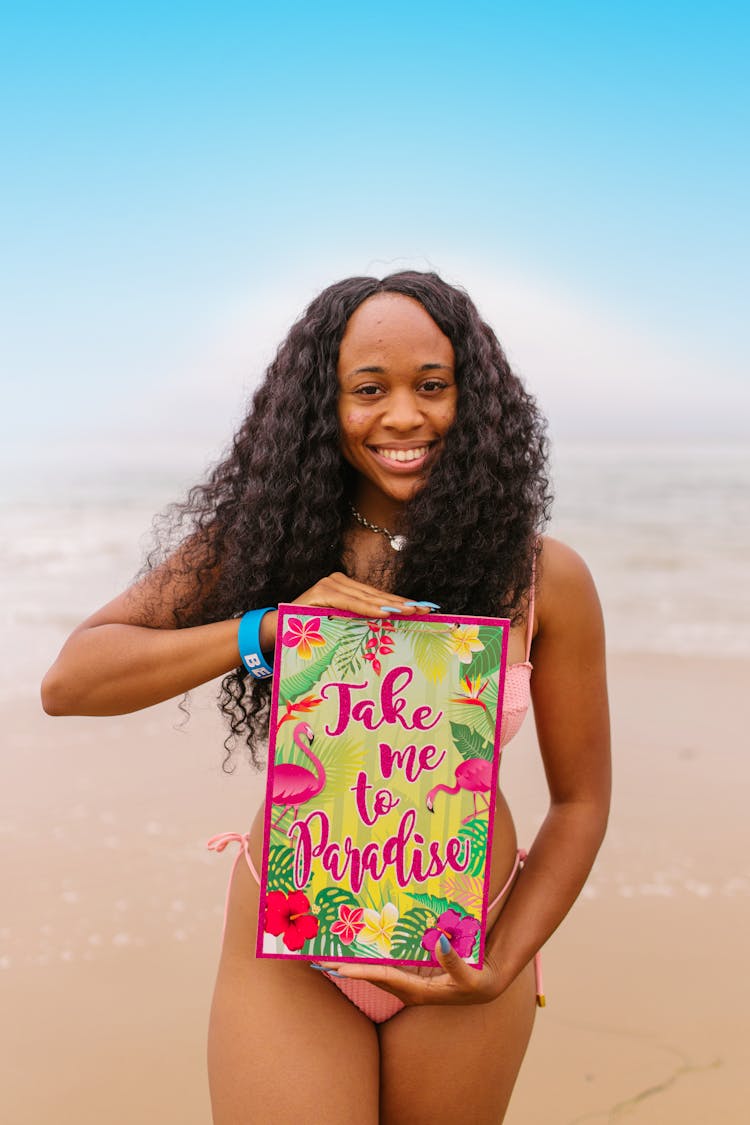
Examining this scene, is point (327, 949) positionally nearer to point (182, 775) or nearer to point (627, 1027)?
point (627, 1027)

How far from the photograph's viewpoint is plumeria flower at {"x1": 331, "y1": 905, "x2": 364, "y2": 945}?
1.85 meters

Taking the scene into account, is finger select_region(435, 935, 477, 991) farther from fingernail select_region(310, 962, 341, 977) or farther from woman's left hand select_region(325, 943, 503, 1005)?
fingernail select_region(310, 962, 341, 977)

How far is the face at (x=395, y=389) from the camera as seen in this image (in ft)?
6.63

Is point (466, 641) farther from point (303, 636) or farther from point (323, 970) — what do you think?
point (323, 970)

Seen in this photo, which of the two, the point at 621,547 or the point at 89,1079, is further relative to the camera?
the point at 621,547

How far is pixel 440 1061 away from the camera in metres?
2.05

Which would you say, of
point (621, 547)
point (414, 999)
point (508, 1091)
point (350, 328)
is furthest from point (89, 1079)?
point (621, 547)

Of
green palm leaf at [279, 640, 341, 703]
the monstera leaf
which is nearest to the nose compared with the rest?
green palm leaf at [279, 640, 341, 703]

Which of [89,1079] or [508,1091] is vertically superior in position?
[508,1091]

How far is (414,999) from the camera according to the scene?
189 centimetres

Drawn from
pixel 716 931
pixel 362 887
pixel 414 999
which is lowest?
pixel 716 931

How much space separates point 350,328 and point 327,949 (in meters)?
1.09

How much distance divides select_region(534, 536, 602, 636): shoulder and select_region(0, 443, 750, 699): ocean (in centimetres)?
59

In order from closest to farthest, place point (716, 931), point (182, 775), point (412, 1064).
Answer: point (412, 1064) → point (716, 931) → point (182, 775)
